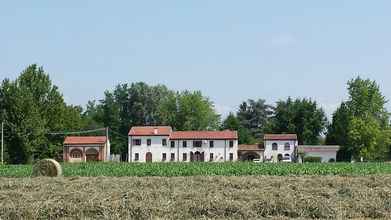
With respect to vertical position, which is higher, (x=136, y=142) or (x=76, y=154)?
(x=136, y=142)

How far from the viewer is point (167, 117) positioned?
124 m

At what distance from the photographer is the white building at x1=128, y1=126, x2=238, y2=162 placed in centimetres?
9900

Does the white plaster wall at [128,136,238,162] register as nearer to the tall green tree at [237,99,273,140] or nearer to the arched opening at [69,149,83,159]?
the arched opening at [69,149,83,159]

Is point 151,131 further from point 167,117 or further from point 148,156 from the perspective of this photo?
point 167,117

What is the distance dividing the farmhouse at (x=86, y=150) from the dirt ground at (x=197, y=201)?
72284 millimetres

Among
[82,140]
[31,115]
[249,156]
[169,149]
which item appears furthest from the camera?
[249,156]

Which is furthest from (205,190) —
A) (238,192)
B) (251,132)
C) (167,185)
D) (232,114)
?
(251,132)

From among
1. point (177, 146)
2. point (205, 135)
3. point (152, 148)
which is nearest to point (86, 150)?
point (152, 148)

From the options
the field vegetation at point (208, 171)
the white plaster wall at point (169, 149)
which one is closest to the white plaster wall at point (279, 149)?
the white plaster wall at point (169, 149)

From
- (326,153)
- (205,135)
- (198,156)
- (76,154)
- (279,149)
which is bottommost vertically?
(198,156)

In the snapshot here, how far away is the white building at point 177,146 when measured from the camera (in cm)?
9900

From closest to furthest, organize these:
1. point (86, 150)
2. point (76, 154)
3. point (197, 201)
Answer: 1. point (197, 201)
2. point (76, 154)
3. point (86, 150)

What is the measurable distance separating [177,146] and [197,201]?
270ft

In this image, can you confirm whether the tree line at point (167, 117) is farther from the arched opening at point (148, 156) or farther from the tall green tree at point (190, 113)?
the arched opening at point (148, 156)
